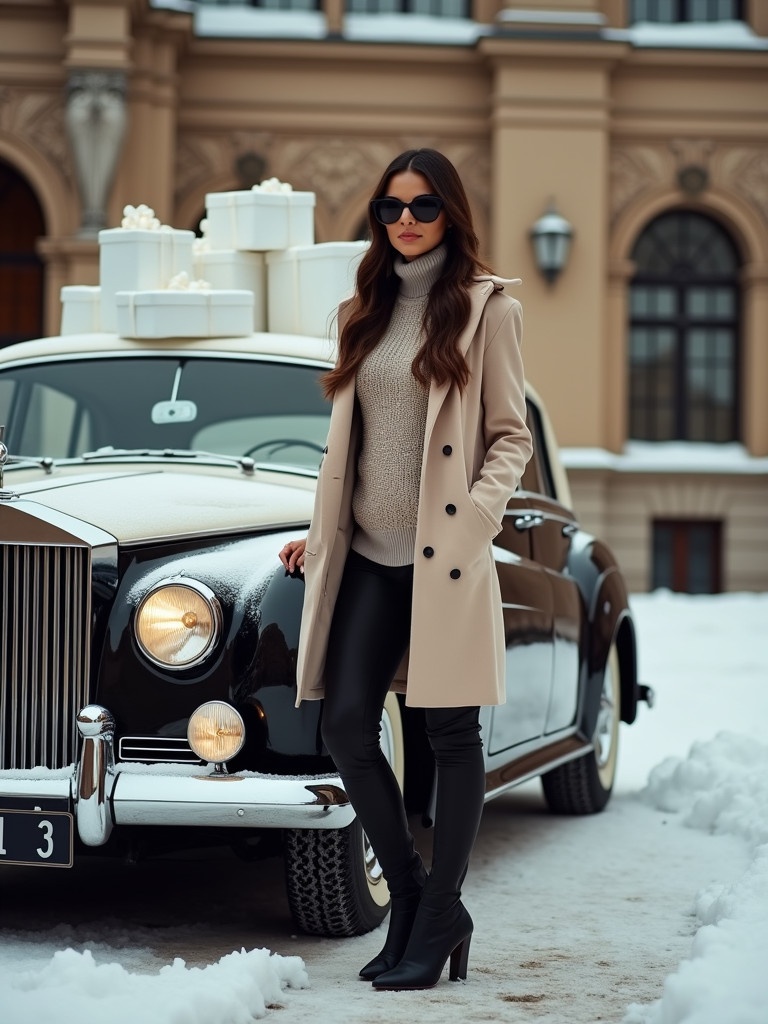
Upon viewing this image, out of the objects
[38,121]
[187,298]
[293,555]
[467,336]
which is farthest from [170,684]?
[38,121]

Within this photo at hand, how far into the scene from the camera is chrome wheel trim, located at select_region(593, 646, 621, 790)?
6316mm

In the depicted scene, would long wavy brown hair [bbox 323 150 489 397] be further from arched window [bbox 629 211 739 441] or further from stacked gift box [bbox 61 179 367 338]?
arched window [bbox 629 211 739 441]

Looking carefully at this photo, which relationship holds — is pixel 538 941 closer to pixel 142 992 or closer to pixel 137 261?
pixel 142 992

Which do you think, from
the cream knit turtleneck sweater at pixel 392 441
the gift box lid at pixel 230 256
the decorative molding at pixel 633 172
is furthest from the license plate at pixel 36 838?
the decorative molding at pixel 633 172

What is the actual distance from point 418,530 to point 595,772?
3128 millimetres

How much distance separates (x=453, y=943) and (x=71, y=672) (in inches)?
42.1

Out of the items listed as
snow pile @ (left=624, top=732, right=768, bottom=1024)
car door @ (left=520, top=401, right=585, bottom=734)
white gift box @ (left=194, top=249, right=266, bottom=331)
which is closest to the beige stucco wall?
snow pile @ (left=624, top=732, right=768, bottom=1024)

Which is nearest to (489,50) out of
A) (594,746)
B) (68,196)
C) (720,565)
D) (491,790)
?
(68,196)

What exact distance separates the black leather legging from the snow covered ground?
0.33 metres

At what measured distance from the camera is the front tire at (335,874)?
12.8 ft

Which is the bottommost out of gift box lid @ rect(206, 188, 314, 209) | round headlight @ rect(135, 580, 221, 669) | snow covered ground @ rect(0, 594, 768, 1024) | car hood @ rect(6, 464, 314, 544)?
snow covered ground @ rect(0, 594, 768, 1024)

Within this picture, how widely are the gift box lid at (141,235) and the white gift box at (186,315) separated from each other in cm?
49

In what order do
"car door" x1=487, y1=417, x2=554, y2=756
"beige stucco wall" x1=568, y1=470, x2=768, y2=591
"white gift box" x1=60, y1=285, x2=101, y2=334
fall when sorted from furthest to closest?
"beige stucco wall" x1=568, y1=470, x2=768, y2=591
"white gift box" x1=60, y1=285, x2=101, y2=334
"car door" x1=487, y1=417, x2=554, y2=756

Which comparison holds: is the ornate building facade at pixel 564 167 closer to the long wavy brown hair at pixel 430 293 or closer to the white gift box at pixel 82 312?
the white gift box at pixel 82 312
